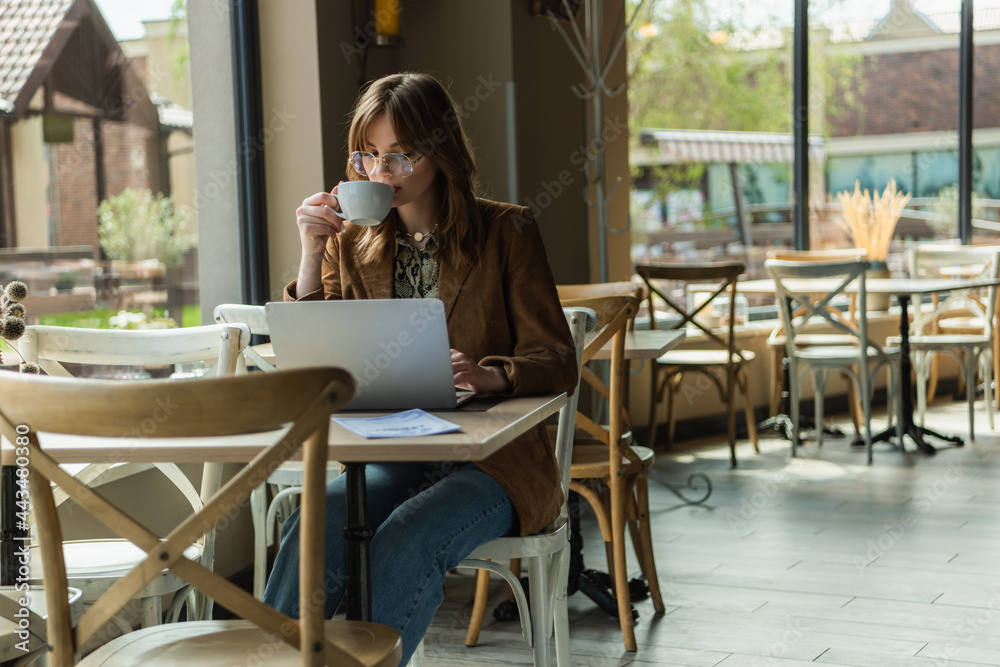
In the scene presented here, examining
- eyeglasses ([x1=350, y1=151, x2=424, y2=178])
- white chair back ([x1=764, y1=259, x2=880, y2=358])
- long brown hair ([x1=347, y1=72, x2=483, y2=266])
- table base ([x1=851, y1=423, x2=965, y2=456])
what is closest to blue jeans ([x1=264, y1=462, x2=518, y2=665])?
long brown hair ([x1=347, y1=72, x2=483, y2=266])

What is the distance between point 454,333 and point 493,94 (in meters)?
2.09

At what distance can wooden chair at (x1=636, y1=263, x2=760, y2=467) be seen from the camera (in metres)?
4.29

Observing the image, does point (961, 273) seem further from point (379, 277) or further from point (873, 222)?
point (379, 277)

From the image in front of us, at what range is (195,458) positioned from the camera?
1.20 meters

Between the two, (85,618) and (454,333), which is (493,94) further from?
(85,618)

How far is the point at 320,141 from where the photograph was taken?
3.04 meters

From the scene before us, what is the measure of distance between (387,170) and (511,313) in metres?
0.32

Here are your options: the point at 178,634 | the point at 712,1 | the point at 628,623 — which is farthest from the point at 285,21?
the point at 712,1

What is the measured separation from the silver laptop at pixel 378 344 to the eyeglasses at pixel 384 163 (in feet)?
1.15

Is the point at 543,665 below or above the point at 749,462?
above

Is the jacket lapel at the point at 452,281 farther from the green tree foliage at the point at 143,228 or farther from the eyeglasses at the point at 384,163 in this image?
the green tree foliage at the point at 143,228

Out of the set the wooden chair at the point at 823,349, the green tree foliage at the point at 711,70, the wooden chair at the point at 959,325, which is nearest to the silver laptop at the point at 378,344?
the wooden chair at the point at 823,349

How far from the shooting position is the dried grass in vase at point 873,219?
18.7 ft

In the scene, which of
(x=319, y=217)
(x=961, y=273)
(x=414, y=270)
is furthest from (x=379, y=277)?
(x=961, y=273)
